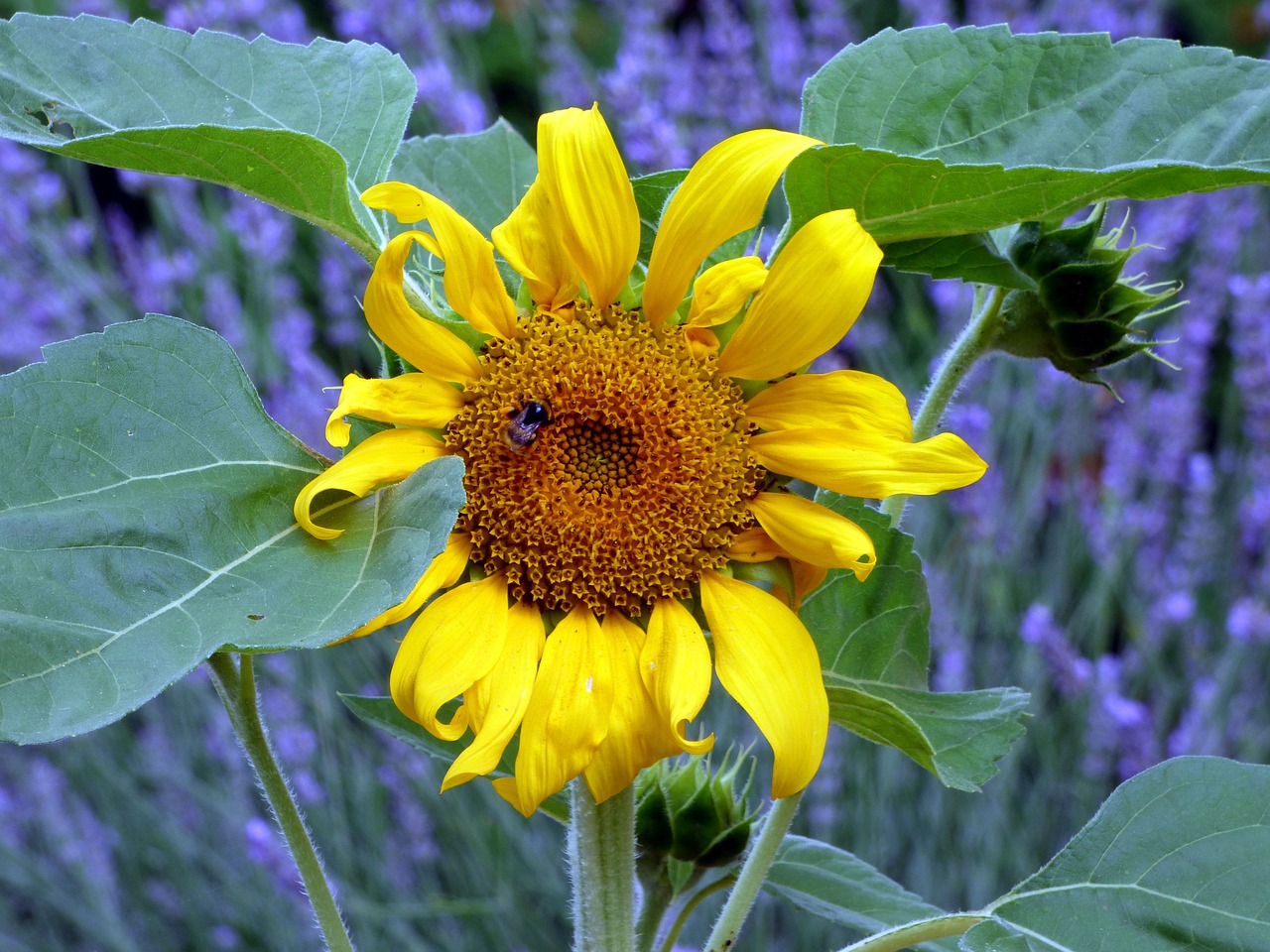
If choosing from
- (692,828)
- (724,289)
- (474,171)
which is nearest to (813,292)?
(724,289)

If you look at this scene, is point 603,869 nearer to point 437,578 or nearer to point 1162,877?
point 437,578

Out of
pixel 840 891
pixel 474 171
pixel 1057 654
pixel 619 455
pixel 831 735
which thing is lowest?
pixel 831 735

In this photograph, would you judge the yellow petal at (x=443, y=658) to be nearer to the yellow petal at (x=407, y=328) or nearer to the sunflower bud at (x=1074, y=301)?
the yellow petal at (x=407, y=328)

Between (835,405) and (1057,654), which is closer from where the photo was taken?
(835,405)

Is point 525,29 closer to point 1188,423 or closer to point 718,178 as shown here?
point 1188,423

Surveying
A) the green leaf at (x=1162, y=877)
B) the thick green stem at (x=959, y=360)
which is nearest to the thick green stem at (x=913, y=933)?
the green leaf at (x=1162, y=877)

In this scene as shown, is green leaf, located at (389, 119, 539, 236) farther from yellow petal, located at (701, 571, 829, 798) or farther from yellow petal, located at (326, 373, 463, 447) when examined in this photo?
yellow petal, located at (701, 571, 829, 798)
